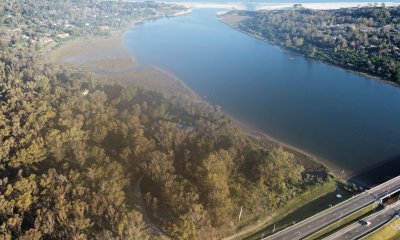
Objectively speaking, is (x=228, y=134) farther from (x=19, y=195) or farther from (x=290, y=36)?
(x=290, y=36)

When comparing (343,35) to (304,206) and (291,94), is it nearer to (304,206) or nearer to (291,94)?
(291,94)

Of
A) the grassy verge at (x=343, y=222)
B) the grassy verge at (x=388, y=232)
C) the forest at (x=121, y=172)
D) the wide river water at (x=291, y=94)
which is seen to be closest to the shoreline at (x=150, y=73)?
the wide river water at (x=291, y=94)

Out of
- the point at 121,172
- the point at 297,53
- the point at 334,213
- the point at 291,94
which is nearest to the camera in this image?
the point at 334,213

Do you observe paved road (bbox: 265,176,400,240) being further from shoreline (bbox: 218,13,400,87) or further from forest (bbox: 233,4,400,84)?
forest (bbox: 233,4,400,84)

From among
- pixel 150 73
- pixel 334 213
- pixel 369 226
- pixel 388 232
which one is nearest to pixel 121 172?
pixel 334 213

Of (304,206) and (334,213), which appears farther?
(304,206)

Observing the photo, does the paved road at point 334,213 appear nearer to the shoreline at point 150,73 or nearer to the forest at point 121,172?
the forest at point 121,172

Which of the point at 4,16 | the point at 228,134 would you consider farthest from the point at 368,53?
the point at 4,16

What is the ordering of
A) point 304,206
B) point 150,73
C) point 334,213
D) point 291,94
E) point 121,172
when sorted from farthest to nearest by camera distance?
point 150,73 < point 291,94 < point 304,206 < point 121,172 < point 334,213
